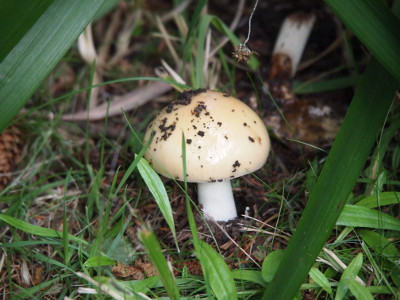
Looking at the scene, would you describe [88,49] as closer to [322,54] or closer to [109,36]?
[109,36]

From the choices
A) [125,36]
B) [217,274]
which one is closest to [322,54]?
[125,36]

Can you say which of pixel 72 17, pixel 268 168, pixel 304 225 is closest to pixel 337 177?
pixel 304 225

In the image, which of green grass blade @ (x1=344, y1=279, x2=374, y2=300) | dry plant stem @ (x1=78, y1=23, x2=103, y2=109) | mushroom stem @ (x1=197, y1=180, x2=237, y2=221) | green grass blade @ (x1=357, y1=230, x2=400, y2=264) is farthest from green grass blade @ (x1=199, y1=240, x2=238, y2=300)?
dry plant stem @ (x1=78, y1=23, x2=103, y2=109)

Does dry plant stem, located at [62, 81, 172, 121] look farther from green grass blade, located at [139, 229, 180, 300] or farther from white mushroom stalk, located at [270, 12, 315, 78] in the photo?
green grass blade, located at [139, 229, 180, 300]

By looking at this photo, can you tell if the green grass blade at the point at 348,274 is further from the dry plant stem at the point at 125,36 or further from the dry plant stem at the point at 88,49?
the dry plant stem at the point at 125,36

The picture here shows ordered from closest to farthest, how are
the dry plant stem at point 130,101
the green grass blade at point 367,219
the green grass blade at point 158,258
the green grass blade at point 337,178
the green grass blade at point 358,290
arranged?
the green grass blade at point 158,258 < the green grass blade at point 337,178 < the green grass blade at point 358,290 < the green grass blade at point 367,219 < the dry plant stem at point 130,101

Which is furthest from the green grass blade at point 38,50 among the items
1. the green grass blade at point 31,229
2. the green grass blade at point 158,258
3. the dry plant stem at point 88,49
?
the dry plant stem at point 88,49

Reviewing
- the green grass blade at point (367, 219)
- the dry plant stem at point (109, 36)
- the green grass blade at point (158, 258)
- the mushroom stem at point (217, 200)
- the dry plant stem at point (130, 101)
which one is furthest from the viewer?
the dry plant stem at point (109, 36)
